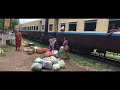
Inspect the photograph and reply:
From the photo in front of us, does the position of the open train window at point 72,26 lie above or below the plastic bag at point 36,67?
above

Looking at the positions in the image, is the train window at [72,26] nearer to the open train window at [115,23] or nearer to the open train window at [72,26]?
the open train window at [72,26]

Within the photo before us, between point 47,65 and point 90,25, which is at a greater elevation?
point 90,25

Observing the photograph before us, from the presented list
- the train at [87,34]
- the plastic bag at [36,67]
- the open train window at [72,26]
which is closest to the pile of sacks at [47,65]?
the plastic bag at [36,67]

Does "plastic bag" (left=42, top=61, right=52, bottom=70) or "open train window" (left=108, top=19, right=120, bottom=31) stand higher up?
"open train window" (left=108, top=19, right=120, bottom=31)

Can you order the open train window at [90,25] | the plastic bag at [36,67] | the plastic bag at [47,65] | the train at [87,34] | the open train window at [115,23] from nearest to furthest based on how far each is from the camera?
the plastic bag at [36,67]
the plastic bag at [47,65]
the open train window at [115,23]
the train at [87,34]
the open train window at [90,25]

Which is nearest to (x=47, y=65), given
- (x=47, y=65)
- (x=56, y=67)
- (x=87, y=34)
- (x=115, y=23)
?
(x=47, y=65)

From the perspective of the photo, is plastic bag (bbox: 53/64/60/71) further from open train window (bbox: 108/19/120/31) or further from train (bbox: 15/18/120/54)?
open train window (bbox: 108/19/120/31)

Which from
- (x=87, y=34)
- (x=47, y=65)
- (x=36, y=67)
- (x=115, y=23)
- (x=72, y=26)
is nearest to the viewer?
(x=36, y=67)

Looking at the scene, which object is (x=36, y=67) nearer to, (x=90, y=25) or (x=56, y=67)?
(x=56, y=67)

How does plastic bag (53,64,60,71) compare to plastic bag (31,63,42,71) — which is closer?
plastic bag (31,63,42,71)

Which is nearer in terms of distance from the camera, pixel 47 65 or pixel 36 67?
pixel 36 67

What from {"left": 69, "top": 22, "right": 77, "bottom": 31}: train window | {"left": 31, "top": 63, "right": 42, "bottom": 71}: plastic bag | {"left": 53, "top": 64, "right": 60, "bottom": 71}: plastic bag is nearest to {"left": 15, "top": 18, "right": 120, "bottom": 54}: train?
{"left": 69, "top": 22, "right": 77, "bottom": 31}: train window
